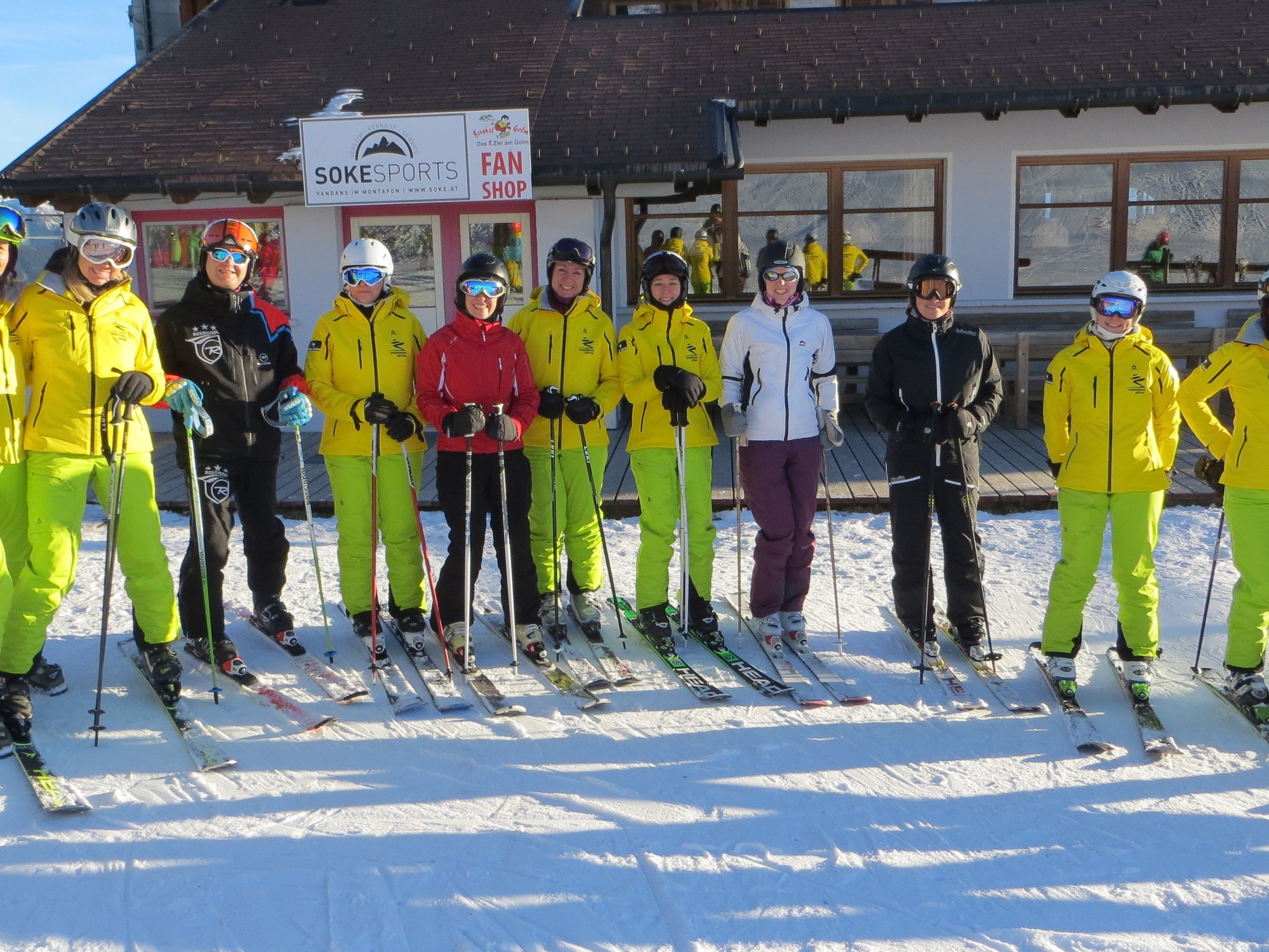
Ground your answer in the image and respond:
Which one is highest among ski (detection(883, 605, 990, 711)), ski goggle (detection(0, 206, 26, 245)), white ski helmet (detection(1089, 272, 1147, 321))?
ski goggle (detection(0, 206, 26, 245))

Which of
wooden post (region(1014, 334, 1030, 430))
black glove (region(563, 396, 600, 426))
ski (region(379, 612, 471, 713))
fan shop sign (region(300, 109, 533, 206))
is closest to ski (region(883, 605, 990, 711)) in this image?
black glove (region(563, 396, 600, 426))

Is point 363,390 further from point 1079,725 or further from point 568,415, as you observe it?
point 1079,725

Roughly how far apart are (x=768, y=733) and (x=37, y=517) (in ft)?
8.82

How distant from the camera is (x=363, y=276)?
4383 mm

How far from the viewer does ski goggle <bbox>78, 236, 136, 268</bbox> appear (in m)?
3.79

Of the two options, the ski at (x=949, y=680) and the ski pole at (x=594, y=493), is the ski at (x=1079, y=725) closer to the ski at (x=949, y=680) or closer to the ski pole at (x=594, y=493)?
the ski at (x=949, y=680)

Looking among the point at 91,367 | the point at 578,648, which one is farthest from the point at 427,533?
the point at 91,367

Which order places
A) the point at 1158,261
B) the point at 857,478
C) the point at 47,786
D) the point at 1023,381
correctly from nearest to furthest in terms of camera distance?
the point at 47,786 < the point at 857,478 < the point at 1023,381 < the point at 1158,261

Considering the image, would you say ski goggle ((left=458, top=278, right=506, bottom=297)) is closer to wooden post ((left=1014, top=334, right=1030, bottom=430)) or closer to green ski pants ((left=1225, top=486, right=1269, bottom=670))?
green ski pants ((left=1225, top=486, right=1269, bottom=670))

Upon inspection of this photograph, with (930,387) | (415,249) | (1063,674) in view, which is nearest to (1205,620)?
(1063,674)

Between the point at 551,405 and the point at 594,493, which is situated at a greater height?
the point at 551,405

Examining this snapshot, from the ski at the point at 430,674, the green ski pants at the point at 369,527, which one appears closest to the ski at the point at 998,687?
the ski at the point at 430,674

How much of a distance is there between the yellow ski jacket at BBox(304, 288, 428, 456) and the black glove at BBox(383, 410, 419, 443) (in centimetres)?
15

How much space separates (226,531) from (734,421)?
7.10 feet
